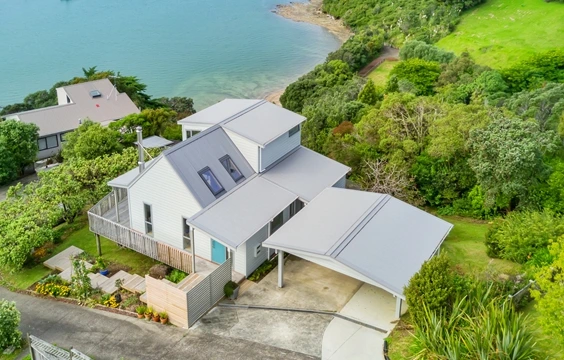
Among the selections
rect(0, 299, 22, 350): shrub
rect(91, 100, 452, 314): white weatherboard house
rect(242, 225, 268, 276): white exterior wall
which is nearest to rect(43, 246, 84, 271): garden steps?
rect(91, 100, 452, 314): white weatherboard house

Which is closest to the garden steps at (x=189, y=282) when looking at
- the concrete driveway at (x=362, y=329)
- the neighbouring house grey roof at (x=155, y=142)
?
the concrete driveway at (x=362, y=329)

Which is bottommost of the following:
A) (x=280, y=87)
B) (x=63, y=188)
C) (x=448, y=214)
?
(x=280, y=87)

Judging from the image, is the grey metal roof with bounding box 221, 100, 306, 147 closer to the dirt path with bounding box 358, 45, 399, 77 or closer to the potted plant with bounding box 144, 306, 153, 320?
→ the potted plant with bounding box 144, 306, 153, 320

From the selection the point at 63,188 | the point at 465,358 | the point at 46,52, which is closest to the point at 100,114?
the point at 63,188

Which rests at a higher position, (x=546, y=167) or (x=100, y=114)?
(x=546, y=167)

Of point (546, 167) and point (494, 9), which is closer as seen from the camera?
point (546, 167)

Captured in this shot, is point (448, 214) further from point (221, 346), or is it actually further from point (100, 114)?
point (100, 114)
